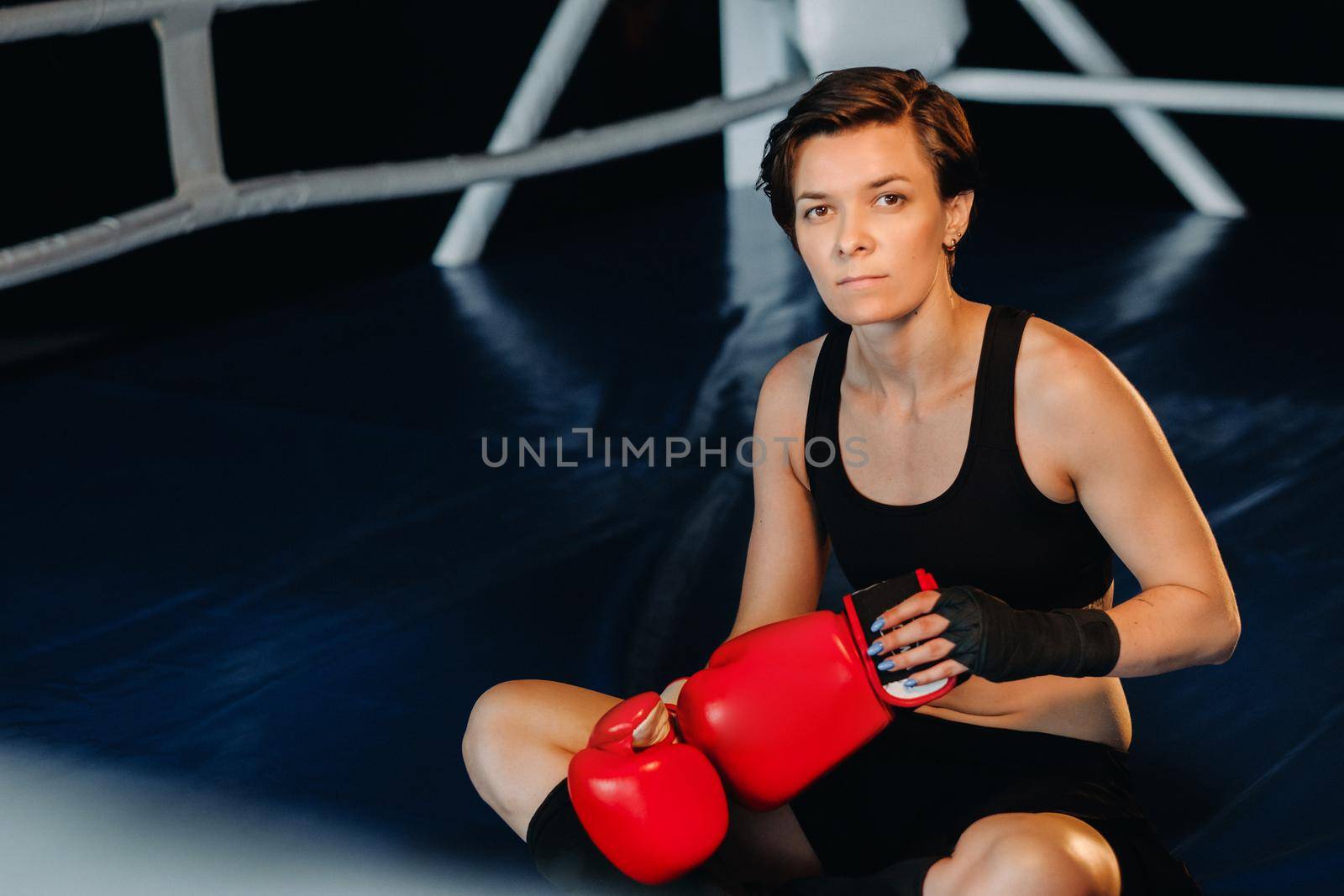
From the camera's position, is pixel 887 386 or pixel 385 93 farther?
pixel 385 93

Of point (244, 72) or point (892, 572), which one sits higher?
point (244, 72)

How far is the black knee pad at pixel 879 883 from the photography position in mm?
1226

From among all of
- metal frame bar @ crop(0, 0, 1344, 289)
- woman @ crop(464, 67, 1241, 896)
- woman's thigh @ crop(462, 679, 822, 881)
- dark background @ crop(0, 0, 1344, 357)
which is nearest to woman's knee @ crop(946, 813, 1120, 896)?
woman @ crop(464, 67, 1241, 896)

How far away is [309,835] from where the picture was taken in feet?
5.23

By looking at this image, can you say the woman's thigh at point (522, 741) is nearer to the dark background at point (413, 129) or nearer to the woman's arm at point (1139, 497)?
the woman's arm at point (1139, 497)

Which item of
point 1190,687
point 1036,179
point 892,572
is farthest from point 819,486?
point 1036,179

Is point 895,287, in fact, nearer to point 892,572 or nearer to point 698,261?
point 892,572

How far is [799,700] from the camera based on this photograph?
4.09ft

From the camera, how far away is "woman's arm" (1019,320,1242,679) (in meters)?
1.26

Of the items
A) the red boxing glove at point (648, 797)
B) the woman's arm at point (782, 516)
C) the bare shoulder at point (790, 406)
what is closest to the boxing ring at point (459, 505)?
the red boxing glove at point (648, 797)

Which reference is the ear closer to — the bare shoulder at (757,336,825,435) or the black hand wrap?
the bare shoulder at (757,336,825,435)

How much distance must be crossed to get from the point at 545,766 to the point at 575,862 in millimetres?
108

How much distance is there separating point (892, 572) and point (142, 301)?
3.02m

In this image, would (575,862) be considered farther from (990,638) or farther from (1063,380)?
(1063,380)
